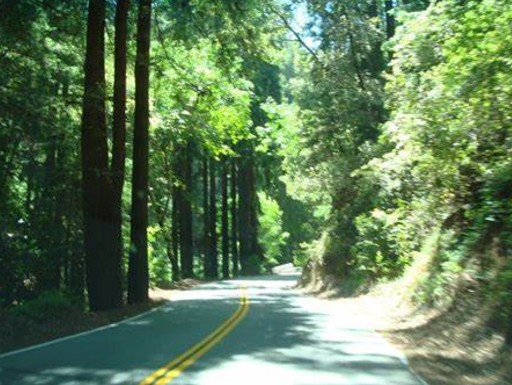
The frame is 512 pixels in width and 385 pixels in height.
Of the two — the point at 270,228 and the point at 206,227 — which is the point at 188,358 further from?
the point at 270,228

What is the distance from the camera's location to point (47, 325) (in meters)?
15.7

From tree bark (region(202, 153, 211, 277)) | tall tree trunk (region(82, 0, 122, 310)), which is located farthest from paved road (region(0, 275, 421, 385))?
tree bark (region(202, 153, 211, 277))

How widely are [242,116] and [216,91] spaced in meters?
1.98

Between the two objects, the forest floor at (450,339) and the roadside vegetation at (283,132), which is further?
the roadside vegetation at (283,132)

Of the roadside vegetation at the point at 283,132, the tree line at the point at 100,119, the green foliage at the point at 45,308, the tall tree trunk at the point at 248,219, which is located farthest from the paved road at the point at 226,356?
the tall tree trunk at the point at 248,219

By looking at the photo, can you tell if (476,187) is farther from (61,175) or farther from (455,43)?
(61,175)

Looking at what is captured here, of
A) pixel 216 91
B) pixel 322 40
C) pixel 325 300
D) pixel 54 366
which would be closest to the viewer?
pixel 54 366

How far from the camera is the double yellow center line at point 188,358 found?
9445 millimetres

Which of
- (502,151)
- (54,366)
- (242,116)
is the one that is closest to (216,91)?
(242,116)

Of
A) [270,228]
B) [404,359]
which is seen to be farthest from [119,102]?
[270,228]

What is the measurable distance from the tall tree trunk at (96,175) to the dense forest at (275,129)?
0.13 ft

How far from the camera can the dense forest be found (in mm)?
14742

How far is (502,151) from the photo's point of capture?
14617mm

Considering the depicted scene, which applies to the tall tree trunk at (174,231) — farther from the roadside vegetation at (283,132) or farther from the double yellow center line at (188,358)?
the double yellow center line at (188,358)
